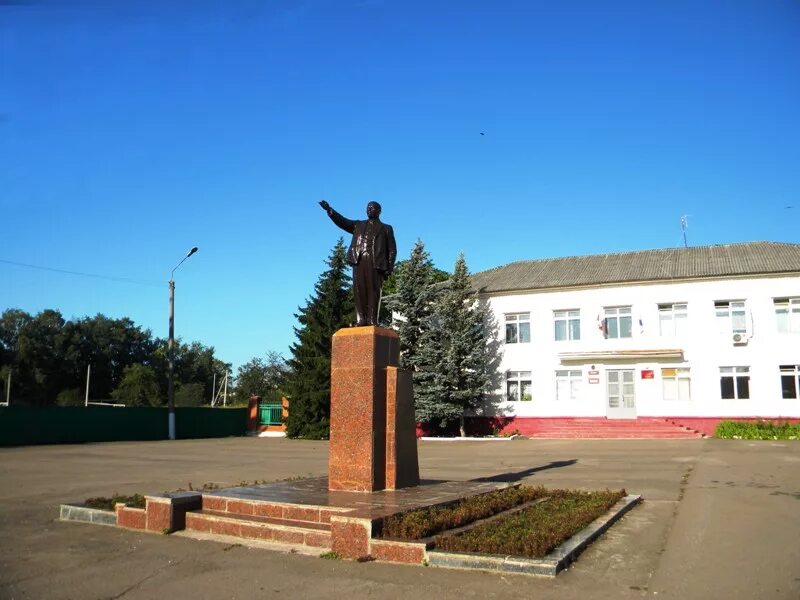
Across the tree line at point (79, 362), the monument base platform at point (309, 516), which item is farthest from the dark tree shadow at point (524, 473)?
the tree line at point (79, 362)

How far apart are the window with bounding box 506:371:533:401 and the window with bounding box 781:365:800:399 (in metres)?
11.0

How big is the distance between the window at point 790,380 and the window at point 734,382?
4.51 feet

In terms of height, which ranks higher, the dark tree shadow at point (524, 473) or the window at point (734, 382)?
the window at point (734, 382)

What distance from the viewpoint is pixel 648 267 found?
32.6 m

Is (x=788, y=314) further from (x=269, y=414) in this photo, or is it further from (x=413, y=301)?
(x=269, y=414)

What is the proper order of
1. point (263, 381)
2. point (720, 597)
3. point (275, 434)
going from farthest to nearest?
1. point (263, 381)
2. point (275, 434)
3. point (720, 597)

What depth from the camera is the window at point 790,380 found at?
28.7 m

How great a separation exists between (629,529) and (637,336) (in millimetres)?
24874

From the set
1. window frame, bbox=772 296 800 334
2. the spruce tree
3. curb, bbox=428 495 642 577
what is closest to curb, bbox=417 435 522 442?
the spruce tree

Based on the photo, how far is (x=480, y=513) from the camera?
Result: 796cm

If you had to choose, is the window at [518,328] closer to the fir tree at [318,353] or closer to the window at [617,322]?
the window at [617,322]

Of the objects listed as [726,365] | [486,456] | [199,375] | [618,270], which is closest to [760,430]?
[726,365]

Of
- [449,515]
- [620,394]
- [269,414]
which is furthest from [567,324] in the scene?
[449,515]

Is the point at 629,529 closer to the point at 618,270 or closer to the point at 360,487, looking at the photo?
the point at 360,487
